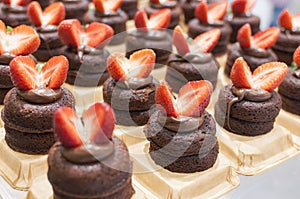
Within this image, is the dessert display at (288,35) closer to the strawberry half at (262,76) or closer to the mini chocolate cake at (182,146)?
the strawberry half at (262,76)

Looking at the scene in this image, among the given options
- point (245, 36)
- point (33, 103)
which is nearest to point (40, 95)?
point (33, 103)

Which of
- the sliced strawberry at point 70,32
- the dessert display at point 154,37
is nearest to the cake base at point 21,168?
the sliced strawberry at point 70,32

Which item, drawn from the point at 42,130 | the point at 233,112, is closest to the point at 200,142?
the point at 233,112

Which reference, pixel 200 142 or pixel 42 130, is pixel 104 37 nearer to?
pixel 42 130

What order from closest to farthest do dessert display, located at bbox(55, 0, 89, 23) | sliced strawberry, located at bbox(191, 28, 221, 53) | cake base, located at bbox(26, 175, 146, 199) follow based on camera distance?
cake base, located at bbox(26, 175, 146, 199) → sliced strawberry, located at bbox(191, 28, 221, 53) → dessert display, located at bbox(55, 0, 89, 23)

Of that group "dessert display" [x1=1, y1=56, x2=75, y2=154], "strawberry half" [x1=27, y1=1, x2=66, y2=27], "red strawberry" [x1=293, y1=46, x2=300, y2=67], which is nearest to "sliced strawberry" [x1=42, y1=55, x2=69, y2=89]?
"dessert display" [x1=1, y1=56, x2=75, y2=154]

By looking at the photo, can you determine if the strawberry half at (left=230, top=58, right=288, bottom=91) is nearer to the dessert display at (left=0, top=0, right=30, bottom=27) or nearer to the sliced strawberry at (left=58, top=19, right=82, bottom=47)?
the sliced strawberry at (left=58, top=19, right=82, bottom=47)
